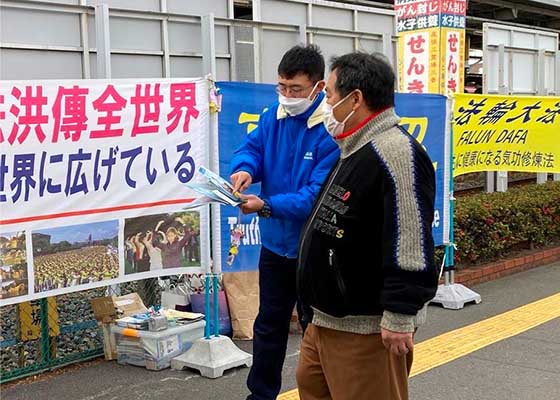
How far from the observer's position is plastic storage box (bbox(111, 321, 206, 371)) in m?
4.71

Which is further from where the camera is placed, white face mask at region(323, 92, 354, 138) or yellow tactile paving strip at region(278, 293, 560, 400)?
yellow tactile paving strip at region(278, 293, 560, 400)

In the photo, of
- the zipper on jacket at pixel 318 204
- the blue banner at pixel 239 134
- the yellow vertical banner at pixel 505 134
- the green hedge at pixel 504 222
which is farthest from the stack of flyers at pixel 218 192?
the green hedge at pixel 504 222

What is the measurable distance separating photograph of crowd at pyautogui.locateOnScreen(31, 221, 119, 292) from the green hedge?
406cm

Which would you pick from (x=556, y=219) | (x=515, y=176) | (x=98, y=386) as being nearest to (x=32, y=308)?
(x=98, y=386)

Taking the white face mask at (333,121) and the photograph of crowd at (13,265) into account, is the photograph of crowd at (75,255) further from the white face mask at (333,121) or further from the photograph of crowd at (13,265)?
the white face mask at (333,121)

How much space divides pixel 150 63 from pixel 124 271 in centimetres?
320

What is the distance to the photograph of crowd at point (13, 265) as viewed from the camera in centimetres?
380

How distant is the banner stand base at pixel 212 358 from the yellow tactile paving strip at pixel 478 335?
0.47 metres

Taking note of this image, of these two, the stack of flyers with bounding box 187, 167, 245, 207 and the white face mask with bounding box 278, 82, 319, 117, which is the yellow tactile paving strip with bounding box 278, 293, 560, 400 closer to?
the stack of flyers with bounding box 187, 167, 245, 207

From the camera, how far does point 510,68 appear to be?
10.1 m

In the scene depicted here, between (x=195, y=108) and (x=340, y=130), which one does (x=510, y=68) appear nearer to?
(x=195, y=108)

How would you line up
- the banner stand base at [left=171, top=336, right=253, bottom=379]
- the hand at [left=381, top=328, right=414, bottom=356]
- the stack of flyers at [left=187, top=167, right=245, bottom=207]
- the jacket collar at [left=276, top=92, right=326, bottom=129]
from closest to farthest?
the hand at [left=381, top=328, right=414, bottom=356] → the stack of flyers at [left=187, top=167, right=245, bottom=207] → the jacket collar at [left=276, top=92, right=326, bottom=129] → the banner stand base at [left=171, top=336, right=253, bottom=379]

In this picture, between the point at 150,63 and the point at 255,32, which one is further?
the point at 255,32

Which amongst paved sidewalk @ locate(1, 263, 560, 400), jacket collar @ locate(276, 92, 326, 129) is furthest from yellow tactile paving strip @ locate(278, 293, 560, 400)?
jacket collar @ locate(276, 92, 326, 129)
